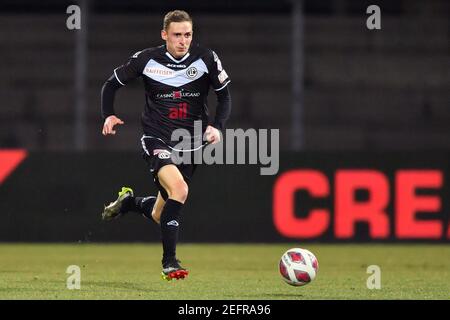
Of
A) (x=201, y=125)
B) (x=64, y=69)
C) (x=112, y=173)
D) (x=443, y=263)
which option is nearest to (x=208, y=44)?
(x=64, y=69)

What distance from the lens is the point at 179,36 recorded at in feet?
28.3

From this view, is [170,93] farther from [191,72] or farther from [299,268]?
[299,268]

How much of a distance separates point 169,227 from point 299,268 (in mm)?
1076

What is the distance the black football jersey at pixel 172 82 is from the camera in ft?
28.9

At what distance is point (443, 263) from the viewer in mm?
11539

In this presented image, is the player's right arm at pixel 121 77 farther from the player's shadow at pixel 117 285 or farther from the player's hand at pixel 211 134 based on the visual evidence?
the player's shadow at pixel 117 285

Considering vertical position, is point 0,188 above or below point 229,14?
below

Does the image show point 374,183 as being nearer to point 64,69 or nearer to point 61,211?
point 61,211

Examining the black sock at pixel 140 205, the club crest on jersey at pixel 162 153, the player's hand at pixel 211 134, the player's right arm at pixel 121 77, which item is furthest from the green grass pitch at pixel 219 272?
the player's right arm at pixel 121 77

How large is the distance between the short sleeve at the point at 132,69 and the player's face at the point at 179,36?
286 mm

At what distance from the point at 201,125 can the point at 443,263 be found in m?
3.87

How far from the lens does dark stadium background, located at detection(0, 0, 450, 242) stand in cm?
1424

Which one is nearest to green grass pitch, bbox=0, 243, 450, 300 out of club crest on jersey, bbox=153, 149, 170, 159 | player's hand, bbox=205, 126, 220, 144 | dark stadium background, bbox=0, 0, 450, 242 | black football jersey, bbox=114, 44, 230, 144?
dark stadium background, bbox=0, 0, 450, 242

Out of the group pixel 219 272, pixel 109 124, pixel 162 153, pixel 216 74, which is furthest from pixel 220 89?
pixel 219 272
